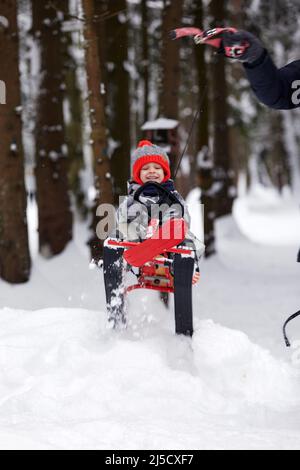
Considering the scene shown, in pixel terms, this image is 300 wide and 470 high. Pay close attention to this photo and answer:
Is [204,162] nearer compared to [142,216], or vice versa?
[142,216]

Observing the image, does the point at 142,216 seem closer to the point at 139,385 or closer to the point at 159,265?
the point at 159,265

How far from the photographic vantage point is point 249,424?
3861mm

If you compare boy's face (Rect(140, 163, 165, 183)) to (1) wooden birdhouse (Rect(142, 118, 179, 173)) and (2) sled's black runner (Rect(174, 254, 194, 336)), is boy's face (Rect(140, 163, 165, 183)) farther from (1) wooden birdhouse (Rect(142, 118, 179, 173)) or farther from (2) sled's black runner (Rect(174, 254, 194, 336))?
(1) wooden birdhouse (Rect(142, 118, 179, 173))

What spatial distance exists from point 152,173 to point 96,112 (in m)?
2.18

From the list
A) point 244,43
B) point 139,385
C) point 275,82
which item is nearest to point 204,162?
point 139,385

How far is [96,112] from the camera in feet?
22.6

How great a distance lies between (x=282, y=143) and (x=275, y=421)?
28338mm

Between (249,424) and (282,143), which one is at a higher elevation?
(282,143)

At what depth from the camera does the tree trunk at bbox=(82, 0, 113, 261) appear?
664 centimetres

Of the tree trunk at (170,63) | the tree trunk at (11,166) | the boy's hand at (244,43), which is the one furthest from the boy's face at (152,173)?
the tree trunk at (170,63)

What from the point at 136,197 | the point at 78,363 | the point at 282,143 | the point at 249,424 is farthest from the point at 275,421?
the point at 282,143

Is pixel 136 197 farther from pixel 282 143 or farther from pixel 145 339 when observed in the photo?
pixel 282 143

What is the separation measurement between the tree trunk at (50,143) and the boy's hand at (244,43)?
7.15m

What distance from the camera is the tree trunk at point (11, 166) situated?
7652 mm
